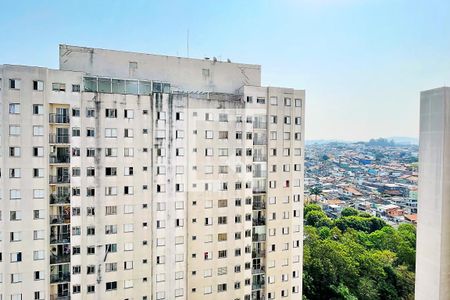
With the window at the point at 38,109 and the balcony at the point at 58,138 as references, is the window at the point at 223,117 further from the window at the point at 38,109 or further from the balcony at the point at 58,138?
the window at the point at 38,109

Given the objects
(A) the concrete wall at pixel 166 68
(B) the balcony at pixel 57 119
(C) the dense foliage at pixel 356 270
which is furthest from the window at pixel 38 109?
(C) the dense foliage at pixel 356 270

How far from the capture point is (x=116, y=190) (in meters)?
17.9

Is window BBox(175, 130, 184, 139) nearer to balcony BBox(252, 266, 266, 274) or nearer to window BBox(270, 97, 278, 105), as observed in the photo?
window BBox(270, 97, 278, 105)

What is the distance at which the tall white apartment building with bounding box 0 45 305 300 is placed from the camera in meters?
16.7

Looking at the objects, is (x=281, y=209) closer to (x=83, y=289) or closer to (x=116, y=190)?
→ (x=116, y=190)

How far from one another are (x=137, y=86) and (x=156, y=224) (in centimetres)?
806

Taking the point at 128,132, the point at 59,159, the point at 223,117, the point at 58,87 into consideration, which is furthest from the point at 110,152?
the point at 223,117

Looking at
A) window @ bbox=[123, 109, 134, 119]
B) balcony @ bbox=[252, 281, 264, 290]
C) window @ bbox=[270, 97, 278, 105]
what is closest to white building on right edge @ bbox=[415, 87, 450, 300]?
window @ bbox=[270, 97, 278, 105]

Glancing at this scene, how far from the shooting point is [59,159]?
691 inches

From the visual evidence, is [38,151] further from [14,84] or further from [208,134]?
[208,134]

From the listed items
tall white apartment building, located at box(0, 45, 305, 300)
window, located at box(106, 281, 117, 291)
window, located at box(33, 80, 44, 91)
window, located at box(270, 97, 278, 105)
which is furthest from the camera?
window, located at box(270, 97, 278, 105)

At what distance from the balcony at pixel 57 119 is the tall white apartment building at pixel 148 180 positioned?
0.08 m

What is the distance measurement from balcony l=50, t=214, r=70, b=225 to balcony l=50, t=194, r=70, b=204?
2.70 feet

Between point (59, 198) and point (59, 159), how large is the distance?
7.07ft
